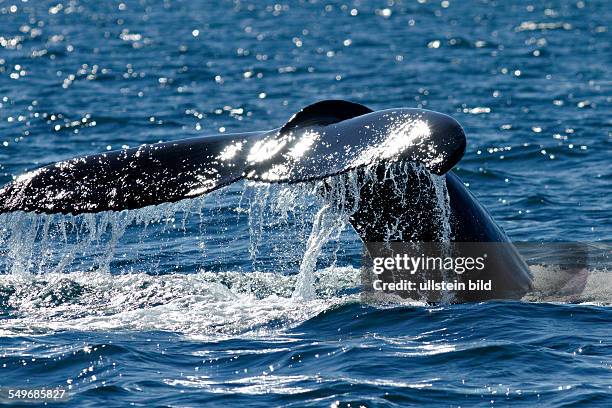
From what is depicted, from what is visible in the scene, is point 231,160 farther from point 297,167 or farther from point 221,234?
point 221,234

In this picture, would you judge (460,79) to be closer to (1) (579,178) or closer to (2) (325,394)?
(1) (579,178)

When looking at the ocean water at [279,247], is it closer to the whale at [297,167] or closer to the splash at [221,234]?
the splash at [221,234]

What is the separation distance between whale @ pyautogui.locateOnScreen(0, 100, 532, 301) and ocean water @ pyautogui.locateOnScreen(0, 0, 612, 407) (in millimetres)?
245

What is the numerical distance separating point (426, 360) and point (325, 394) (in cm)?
77

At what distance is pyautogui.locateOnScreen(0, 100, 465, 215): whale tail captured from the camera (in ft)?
19.7

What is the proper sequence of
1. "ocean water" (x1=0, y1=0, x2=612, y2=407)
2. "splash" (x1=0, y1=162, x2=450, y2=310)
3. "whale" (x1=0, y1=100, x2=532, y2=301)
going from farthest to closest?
"splash" (x1=0, y1=162, x2=450, y2=310), "ocean water" (x1=0, y1=0, x2=612, y2=407), "whale" (x1=0, y1=100, x2=532, y2=301)

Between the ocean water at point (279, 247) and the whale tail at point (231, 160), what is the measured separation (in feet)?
0.81
